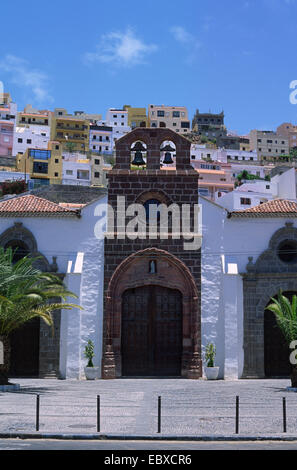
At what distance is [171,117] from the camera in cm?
13312

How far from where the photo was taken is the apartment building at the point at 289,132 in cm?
14200

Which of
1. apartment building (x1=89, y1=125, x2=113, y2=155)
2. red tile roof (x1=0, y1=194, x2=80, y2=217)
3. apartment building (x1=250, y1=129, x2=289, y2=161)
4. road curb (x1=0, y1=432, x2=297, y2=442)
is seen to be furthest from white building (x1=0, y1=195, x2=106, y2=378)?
apartment building (x1=250, y1=129, x2=289, y2=161)

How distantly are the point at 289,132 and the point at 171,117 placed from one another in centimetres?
2938

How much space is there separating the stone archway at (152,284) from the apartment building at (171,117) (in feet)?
349

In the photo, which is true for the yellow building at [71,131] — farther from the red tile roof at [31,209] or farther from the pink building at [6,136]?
the red tile roof at [31,209]

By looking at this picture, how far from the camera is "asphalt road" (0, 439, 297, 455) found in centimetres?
1133

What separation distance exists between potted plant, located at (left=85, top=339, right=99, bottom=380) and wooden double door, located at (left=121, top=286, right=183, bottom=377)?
4.24 ft

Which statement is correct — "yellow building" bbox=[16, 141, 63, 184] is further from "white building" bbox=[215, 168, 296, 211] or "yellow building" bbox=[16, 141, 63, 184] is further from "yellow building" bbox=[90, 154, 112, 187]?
"white building" bbox=[215, 168, 296, 211]

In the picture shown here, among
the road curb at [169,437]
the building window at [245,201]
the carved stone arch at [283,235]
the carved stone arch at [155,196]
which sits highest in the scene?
the building window at [245,201]

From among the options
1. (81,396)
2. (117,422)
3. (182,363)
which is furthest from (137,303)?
(117,422)

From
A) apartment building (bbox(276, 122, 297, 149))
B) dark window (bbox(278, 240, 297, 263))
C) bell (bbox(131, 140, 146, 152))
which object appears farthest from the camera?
apartment building (bbox(276, 122, 297, 149))

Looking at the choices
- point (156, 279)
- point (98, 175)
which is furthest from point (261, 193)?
point (156, 279)

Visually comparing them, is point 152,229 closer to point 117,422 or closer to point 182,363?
point 182,363

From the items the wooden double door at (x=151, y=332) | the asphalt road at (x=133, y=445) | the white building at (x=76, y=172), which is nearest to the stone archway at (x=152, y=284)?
the wooden double door at (x=151, y=332)
